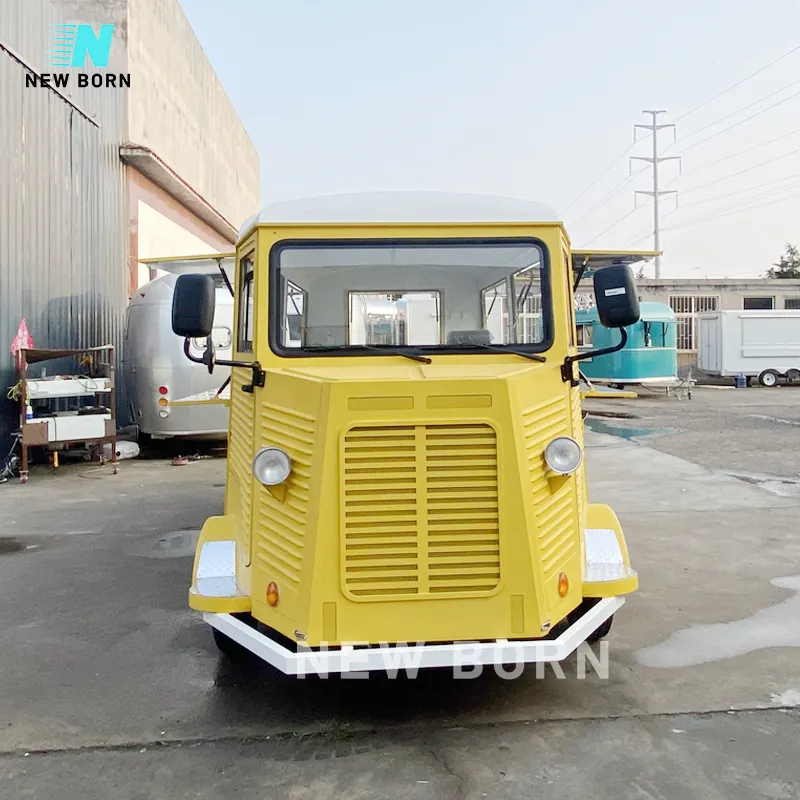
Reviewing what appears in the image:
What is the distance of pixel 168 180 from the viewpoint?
659 inches

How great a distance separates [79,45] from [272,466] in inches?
499

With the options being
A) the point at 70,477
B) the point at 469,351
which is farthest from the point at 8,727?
the point at 70,477

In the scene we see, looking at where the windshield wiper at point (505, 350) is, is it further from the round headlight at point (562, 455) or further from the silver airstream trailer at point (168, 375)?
the silver airstream trailer at point (168, 375)

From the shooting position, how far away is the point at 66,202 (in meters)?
12.6

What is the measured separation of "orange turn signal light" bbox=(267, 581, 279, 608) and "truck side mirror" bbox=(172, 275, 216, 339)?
131 centimetres

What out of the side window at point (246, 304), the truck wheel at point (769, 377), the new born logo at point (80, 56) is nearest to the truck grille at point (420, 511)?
the side window at point (246, 304)

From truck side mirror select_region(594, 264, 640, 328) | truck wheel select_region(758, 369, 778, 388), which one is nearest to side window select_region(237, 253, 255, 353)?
truck side mirror select_region(594, 264, 640, 328)

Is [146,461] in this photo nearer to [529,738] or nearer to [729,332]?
[529,738]

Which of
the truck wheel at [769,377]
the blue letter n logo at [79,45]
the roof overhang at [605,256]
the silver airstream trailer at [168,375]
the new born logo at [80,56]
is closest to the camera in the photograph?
the roof overhang at [605,256]

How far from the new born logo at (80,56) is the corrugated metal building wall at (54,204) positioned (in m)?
0.15

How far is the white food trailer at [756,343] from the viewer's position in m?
27.3

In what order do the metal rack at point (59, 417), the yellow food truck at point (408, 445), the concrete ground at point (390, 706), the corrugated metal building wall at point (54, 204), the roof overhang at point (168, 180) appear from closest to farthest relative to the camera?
the concrete ground at point (390, 706), the yellow food truck at point (408, 445), the metal rack at point (59, 417), the corrugated metal building wall at point (54, 204), the roof overhang at point (168, 180)

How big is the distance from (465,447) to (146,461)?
9826 millimetres

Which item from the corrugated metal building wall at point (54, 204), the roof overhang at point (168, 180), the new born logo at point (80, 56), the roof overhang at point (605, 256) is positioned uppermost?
the new born logo at point (80, 56)
